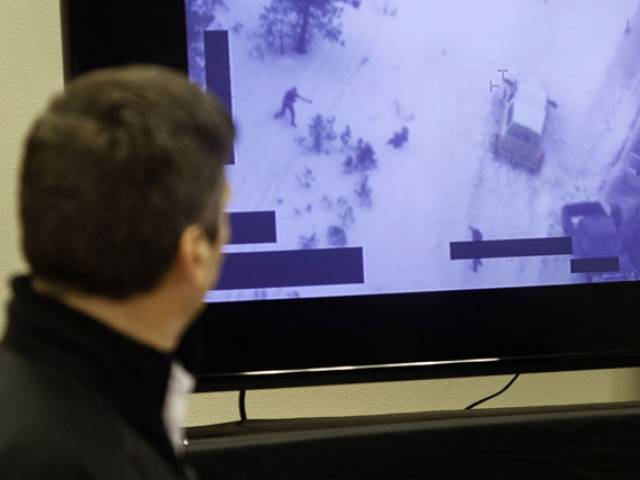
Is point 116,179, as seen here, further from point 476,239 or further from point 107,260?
point 476,239

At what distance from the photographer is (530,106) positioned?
1661 mm

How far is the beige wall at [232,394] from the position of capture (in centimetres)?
174

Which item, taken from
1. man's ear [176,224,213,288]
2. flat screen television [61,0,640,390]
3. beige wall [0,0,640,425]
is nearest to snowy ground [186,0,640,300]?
flat screen television [61,0,640,390]

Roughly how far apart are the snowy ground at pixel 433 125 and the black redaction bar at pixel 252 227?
0.4 inches

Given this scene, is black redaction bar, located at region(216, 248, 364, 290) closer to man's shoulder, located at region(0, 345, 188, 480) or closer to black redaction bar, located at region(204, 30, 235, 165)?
black redaction bar, located at region(204, 30, 235, 165)

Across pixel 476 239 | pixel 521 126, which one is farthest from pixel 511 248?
pixel 521 126

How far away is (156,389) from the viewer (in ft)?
2.91

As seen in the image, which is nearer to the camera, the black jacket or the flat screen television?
the black jacket

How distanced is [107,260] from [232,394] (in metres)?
1.03

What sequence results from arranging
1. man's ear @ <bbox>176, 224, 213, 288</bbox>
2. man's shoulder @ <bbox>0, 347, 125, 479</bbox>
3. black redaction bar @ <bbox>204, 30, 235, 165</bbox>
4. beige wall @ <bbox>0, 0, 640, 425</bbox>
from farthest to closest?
1. beige wall @ <bbox>0, 0, 640, 425</bbox>
2. black redaction bar @ <bbox>204, 30, 235, 165</bbox>
3. man's ear @ <bbox>176, 224, 213, 288</bbox>
4. man's shoulder @ <bbox>0, 347, 125, 479</bbox>

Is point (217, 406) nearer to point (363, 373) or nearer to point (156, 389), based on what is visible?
point (363, 373)

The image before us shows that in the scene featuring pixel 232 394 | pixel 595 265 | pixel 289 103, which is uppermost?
pixel 289 103

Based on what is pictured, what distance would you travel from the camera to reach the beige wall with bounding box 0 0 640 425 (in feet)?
5.72

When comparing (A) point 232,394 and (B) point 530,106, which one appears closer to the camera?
(B) point 530,106
